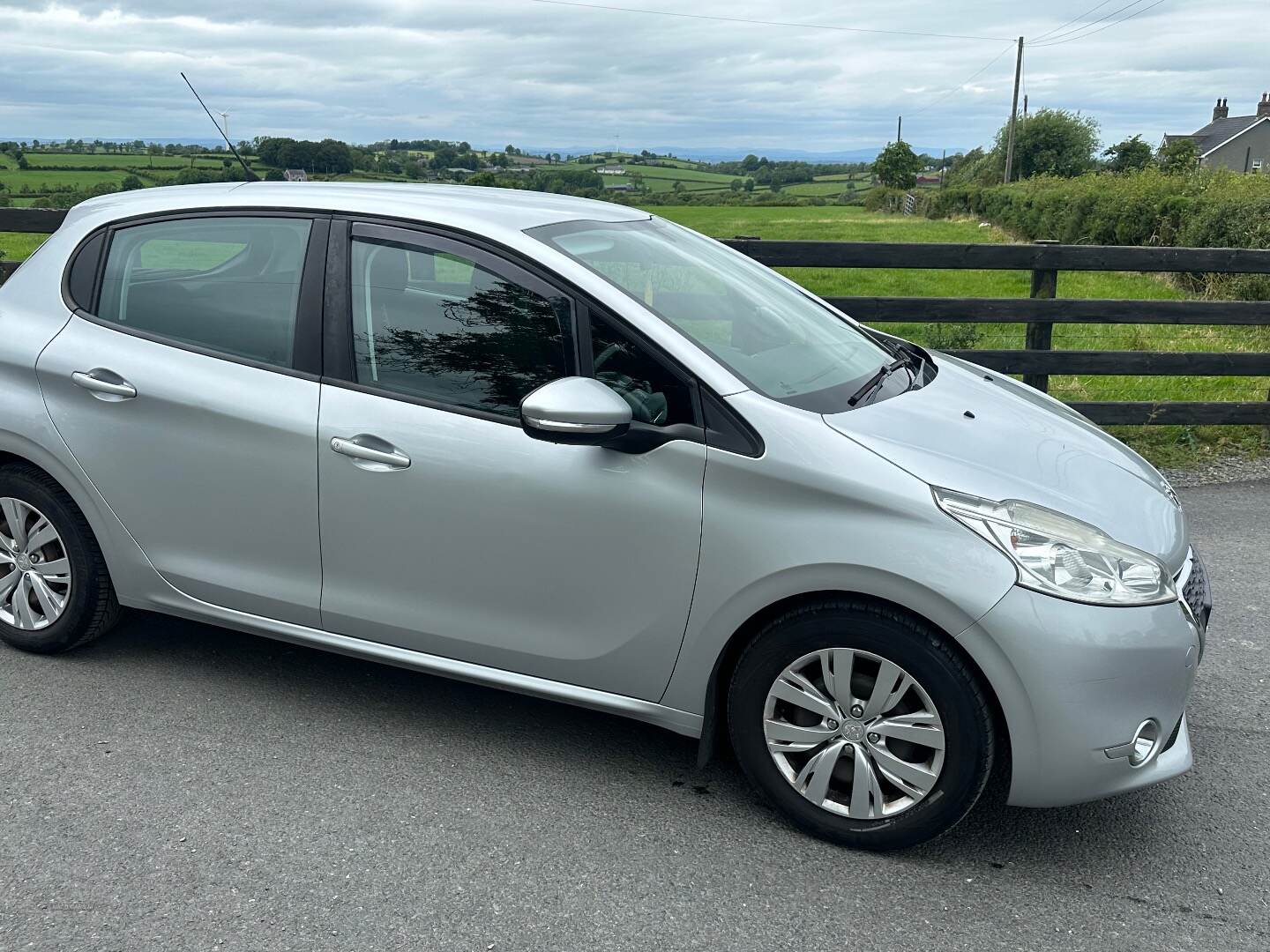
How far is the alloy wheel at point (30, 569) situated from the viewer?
397 centimetres

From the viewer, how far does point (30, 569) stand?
4.03 metres

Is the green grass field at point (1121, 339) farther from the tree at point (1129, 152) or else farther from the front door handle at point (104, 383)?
the tree at point (1129, 152)

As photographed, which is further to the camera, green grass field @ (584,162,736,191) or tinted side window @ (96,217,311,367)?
green grass field @ (584,162,736,191)

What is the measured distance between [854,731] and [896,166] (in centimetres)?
9964

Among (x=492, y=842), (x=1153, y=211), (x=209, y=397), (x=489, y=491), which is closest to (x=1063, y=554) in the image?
(x=489, y=491)

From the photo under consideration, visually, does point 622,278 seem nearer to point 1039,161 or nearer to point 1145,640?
point 1145,640

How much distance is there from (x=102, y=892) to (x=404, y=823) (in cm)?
76

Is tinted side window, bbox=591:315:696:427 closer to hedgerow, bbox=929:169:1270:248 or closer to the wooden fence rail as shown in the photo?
the wooden fence rail

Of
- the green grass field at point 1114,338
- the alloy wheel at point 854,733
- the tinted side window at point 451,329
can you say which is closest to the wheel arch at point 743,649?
the alloy wheel at point 854,733

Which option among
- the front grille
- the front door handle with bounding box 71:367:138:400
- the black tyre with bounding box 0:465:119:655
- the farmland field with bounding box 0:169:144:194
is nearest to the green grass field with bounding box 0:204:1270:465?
the farmland field with bounding box 0:169:144:194

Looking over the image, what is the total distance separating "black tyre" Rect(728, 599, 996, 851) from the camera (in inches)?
111

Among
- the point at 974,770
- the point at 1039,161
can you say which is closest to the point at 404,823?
the point at 974,770

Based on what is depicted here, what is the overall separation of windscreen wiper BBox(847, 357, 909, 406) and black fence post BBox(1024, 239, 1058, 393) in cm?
360

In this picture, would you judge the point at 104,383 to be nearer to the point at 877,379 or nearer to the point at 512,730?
the point at 512,730
